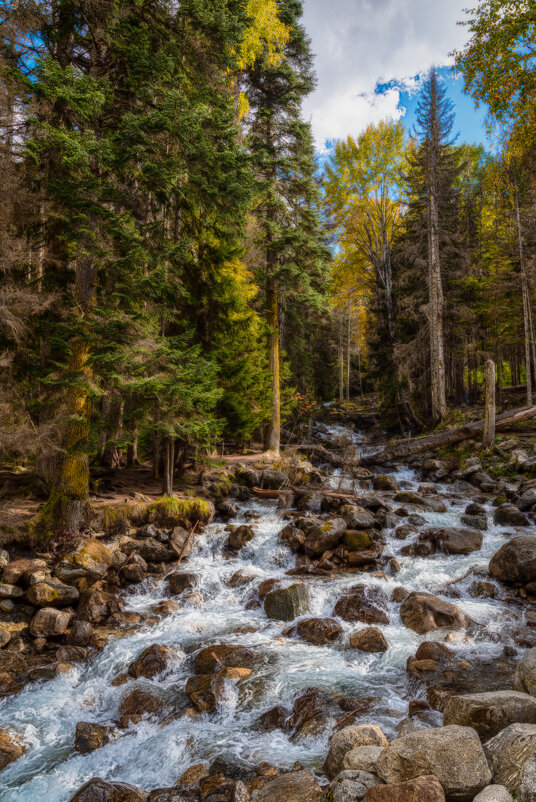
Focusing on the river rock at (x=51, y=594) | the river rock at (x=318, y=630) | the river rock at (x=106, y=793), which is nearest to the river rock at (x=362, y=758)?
the river rock at (x=106, y=793)

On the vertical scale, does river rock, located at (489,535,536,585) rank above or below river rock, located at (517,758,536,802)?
below

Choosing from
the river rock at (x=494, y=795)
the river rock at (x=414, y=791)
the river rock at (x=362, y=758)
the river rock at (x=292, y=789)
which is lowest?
the river rock at (x=292, y=789)

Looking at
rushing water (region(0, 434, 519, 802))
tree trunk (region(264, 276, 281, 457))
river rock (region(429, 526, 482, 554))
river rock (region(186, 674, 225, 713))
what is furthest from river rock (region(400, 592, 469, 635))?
tree trunk (region(264, 276, 281, 457))

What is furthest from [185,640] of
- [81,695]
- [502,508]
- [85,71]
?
[85,71]

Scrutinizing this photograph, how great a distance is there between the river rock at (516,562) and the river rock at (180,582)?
5.81 m

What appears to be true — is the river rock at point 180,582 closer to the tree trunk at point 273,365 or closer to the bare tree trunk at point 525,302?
the tree trunk at point 273,365

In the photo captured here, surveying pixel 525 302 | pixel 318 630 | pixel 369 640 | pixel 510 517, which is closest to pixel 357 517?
pixel 510 517

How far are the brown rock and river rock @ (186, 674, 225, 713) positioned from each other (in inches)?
82.1

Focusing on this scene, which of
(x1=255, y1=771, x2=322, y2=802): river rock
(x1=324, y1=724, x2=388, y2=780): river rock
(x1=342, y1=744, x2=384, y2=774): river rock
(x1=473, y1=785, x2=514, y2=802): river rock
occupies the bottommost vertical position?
(x1=255, y1=771, x2=322, y2=802): river rock

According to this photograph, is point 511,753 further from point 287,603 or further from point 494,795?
point 287,603

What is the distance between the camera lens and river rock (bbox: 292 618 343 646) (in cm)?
666

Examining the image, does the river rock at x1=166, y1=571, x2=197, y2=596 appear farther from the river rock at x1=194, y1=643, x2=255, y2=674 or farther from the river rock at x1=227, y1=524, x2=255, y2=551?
the river rock at x1=194, y1=643, x2=255, y2=674

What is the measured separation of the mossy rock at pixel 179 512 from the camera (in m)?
10.7

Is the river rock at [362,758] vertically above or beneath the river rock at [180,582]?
above
